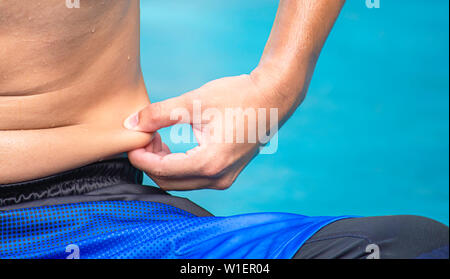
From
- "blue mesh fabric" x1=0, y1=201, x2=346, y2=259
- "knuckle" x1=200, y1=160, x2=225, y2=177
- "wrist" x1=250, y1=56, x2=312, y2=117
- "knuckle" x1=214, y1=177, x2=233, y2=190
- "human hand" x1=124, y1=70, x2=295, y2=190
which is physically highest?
"wrist" x1=250, y1=56, x2=312, y2=117

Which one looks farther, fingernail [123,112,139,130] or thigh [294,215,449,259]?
fingernail [123,112,139,130]

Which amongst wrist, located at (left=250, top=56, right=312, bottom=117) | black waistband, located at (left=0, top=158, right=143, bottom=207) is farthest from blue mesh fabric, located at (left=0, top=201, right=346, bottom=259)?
wrist, located at (left=250, top=56, right=312, bottom=117)

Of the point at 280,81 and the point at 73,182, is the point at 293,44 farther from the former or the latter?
the point at 73,182

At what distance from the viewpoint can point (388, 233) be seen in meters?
0.39

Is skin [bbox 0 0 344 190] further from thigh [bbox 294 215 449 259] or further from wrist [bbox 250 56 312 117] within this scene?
thigh [bbox 294 215 449 259]

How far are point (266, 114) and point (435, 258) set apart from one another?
0.26 m

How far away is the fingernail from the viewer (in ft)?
1.86

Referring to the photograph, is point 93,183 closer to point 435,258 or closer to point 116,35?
point 116,35

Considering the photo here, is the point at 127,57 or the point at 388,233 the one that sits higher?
the point at 127,57

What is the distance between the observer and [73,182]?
21.3 inches

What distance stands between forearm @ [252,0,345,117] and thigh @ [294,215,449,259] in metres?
0.23

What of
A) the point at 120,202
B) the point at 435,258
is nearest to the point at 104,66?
the point at 120,202

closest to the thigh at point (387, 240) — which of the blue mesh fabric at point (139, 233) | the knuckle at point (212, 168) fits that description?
the blue mesh fabric at point (139, 233)

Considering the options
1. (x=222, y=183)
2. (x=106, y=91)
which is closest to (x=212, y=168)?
(x=222, y=183)
